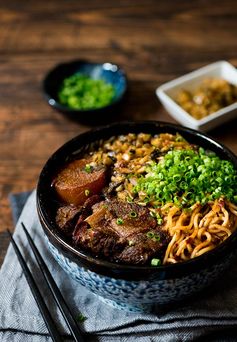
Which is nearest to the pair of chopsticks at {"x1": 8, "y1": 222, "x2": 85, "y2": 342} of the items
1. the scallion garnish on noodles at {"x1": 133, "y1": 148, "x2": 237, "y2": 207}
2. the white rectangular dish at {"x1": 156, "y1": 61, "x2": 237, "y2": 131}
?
the scallion garnish on noodles at {"x1": 133, "y1": 148, "x2": 237, "y2": 207}

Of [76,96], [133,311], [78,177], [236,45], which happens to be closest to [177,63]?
[236,45]

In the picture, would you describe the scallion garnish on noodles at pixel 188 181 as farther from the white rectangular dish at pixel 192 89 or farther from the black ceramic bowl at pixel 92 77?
the black ceramic bowl at pixel 92 77

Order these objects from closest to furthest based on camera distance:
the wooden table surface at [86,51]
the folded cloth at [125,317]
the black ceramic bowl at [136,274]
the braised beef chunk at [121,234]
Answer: the black ceramic bowl at [136,274]
the braised beef chunk at [121,234]
the folded cloth at [125,317]
the wooden table surface at [86,51]

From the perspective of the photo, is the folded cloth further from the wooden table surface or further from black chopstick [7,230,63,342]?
the wooden table surface

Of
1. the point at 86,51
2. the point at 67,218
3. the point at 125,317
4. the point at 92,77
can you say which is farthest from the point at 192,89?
the point at 125,317

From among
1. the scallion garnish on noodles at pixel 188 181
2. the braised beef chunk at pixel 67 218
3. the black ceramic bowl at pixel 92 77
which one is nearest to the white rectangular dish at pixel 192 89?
the black ceramic bowl at pixel 92 77

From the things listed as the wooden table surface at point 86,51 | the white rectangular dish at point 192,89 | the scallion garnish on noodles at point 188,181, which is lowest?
the wooden table surface at point 86,51

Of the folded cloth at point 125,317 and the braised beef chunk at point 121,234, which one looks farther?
the folded cloth at point 125,317
